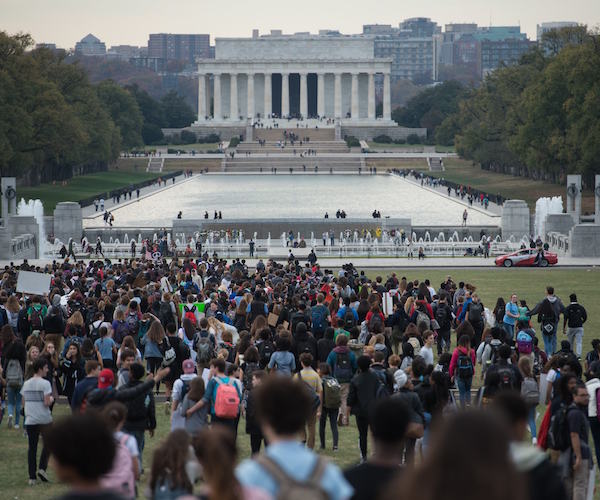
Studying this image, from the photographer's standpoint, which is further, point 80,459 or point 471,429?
point 80,459

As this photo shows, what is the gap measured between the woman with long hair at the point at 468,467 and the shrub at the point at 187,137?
A: 148 metres

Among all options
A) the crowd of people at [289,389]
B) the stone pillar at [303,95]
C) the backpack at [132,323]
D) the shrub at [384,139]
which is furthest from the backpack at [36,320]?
the stone pillar at [303,95]

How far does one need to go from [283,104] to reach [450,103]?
30.8 m

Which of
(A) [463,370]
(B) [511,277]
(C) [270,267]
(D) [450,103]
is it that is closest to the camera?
(A) [463,370]

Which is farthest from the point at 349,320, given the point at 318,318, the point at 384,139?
the point at 384,139

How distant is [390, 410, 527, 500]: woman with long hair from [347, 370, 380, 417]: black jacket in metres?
9.08

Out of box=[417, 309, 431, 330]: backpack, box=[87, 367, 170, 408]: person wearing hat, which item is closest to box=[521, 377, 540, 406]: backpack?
box=[87, 367, 170, 408]: person wearing hat

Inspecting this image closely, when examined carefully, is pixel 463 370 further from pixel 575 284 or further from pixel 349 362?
pixel 575 284

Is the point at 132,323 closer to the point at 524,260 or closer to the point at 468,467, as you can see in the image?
the point at 468,467

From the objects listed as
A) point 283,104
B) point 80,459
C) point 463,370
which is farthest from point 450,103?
point 80,459

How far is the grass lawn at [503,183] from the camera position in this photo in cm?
8331

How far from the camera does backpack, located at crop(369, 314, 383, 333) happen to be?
62.5 feet

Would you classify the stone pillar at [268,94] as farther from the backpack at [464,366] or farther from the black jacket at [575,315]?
the backpack at [464,366]

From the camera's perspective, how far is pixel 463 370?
16406 millimetres
